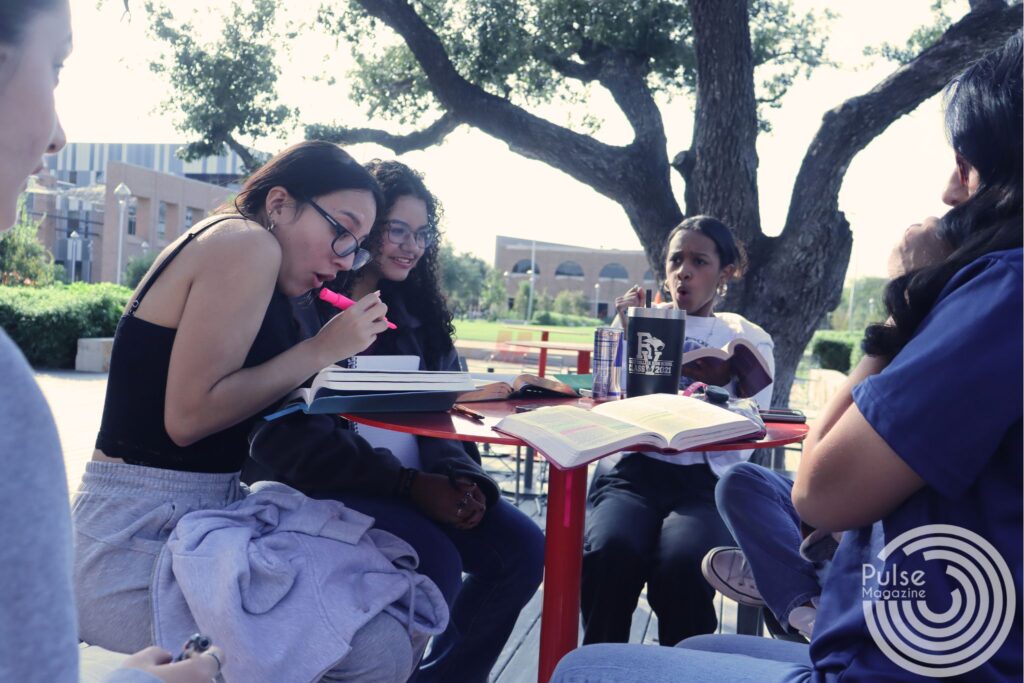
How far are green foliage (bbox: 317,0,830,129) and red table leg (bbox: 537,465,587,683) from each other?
585cm

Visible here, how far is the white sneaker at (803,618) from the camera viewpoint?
173 centimetres

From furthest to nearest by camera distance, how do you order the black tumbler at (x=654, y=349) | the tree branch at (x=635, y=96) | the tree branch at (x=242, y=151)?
1. the tree branch at (x=242, y=151)
2. the tree branch at (x=635, y=96)
3. the black tumbler at (x=654, y=349)

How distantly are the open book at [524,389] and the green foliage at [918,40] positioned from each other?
A: 628cm

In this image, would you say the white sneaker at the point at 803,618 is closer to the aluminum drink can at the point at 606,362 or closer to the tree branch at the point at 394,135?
the aluminum drink can at the point at 606,362

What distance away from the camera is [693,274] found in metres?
3.51

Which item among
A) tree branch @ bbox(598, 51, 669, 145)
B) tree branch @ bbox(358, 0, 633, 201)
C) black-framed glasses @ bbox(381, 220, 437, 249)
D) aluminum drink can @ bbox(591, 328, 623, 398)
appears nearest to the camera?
aluminum drink can @ bbox(591, 328, 623, 398)

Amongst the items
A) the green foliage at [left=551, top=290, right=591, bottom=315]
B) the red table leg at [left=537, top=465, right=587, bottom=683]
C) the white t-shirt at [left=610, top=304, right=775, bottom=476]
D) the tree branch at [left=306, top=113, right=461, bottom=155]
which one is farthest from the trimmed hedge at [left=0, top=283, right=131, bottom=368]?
the green foliage at [left=551, top=290, right=591, bottom=315]

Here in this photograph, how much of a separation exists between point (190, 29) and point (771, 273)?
584 centimetres

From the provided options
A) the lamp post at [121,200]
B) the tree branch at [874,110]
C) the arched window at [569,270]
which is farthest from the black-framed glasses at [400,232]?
the arched window at [569,270]

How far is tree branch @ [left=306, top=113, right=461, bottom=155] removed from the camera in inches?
302

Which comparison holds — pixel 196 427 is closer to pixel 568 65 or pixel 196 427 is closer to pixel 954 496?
pixel 954 496

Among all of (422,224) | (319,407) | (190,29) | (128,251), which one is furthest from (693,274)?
(128,251)

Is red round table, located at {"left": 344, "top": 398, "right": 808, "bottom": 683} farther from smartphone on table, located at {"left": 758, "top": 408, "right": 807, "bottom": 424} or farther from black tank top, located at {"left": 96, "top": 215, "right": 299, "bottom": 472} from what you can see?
black tank top, located at {"left": 96, "top": 215, "right": 299, "bottom": 472}

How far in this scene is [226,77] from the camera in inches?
308
